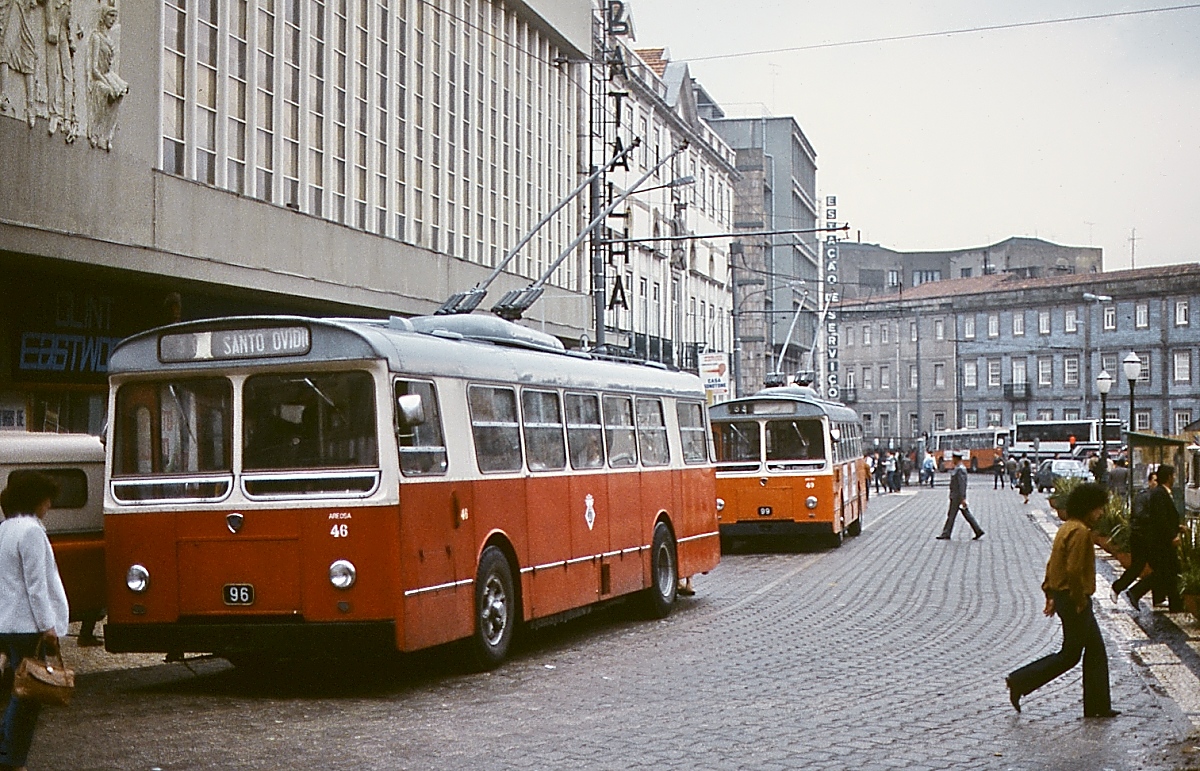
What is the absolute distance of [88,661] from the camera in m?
15.7

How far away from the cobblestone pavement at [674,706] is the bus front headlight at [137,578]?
84cm

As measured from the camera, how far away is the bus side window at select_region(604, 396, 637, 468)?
1781 centimetres

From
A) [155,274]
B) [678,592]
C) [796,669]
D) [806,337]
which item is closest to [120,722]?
[796,669]

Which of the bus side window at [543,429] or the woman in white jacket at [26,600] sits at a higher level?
the bus side window at [543,429]

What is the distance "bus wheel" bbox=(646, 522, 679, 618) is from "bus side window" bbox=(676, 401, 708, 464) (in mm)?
1284

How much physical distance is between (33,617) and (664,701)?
4921 mm

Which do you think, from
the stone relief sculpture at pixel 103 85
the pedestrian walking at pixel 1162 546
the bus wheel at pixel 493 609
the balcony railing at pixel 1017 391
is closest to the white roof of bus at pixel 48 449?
the bus wheel at pixel 493 609

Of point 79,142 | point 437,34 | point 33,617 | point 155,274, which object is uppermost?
point 437,34

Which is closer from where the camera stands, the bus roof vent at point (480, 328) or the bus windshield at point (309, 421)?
the bus windshield at point (309, 421)

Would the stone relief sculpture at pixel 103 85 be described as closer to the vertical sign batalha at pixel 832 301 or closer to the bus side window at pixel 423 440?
the bus side window at pixel 423 440

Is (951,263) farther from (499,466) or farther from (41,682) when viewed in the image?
(41,682)

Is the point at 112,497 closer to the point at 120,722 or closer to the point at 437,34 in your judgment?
the point at 120,722

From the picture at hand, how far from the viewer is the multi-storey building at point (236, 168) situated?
21.1m

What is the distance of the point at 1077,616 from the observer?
449 inches
